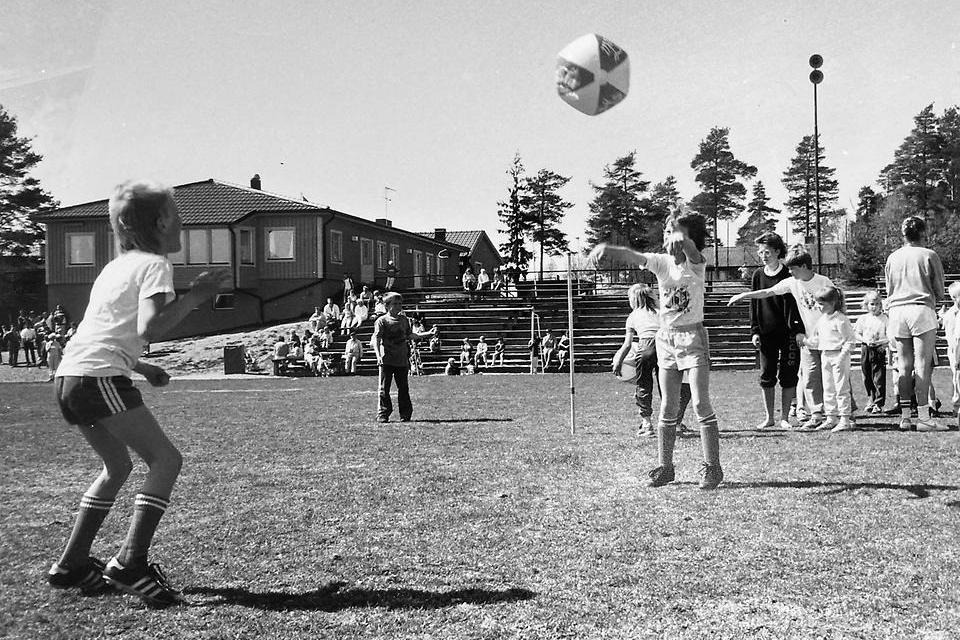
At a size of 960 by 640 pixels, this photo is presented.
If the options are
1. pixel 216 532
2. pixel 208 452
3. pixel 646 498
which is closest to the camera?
pixel 216 532

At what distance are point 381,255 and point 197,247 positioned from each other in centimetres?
1145

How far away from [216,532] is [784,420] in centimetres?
720

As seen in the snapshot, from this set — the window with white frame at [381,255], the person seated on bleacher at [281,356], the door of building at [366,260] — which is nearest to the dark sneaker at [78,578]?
the person seated on bleacher at [281,356]

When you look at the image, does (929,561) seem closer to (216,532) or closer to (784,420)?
(216,532)

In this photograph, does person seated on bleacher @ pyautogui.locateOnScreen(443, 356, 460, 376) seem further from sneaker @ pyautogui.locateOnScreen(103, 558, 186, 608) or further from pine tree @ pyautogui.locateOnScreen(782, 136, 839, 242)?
pine tree @ pyautogui.locateOnScreen(782, 136, 839, 242)

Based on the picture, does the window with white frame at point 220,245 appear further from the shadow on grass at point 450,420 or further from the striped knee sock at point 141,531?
the striped knee sock at point 141,531

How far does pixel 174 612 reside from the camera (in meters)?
3.67

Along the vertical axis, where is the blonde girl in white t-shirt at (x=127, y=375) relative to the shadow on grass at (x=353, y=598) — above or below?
above

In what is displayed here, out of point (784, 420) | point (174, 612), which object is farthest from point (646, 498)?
point (784, 420)

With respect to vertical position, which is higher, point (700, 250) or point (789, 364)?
point (700, 250)

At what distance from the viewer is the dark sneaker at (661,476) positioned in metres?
6.18

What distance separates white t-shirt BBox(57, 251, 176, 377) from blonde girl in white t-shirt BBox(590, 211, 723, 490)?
3516mm

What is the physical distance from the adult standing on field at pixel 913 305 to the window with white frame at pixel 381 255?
4127 cm

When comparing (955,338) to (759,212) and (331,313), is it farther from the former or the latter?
(759,212)
